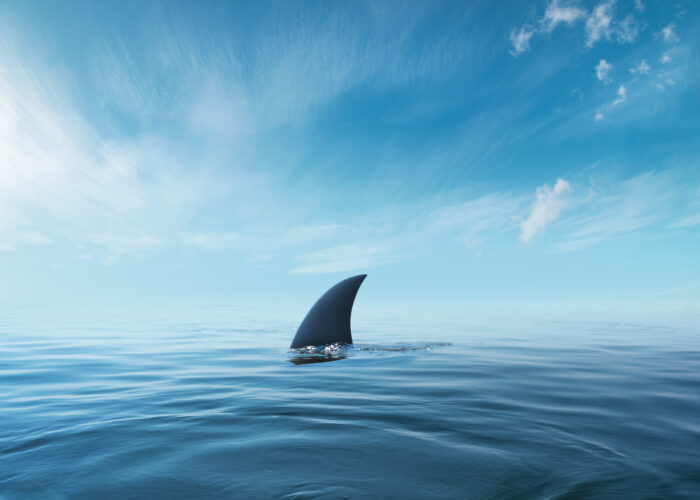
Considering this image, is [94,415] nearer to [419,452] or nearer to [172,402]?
[172,402]

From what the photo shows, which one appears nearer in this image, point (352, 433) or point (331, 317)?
point (352, 433)

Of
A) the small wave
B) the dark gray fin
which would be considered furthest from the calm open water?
the dark gray fin

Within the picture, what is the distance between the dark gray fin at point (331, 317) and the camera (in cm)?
1301

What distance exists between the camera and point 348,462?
3781 millimetres

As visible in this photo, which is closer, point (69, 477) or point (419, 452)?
point (69, 477)

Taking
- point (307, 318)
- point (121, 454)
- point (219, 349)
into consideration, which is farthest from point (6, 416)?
point (219, 349)

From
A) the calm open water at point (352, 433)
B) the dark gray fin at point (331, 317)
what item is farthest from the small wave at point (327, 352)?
the calm open water at point (352, 433)

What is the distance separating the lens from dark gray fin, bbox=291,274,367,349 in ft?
42.7

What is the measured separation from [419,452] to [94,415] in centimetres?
475

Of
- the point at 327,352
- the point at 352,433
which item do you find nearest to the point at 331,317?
the point at 327,352

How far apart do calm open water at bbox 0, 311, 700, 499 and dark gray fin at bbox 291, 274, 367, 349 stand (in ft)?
11.0

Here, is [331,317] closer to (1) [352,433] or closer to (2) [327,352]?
(2) [327,352]

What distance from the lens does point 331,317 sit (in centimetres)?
1325

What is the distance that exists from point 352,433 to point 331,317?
28.2ft
